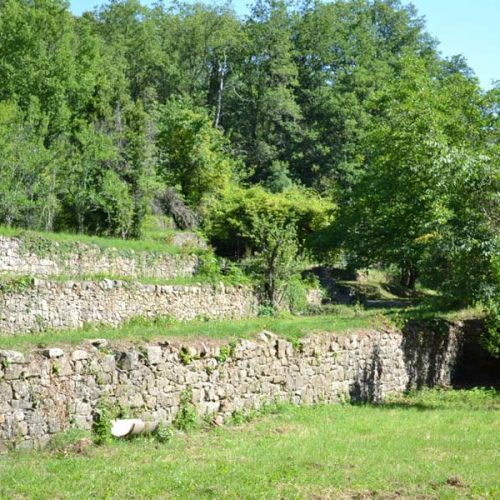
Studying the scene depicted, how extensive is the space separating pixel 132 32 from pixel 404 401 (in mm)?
47623

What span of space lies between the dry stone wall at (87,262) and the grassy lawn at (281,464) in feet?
36.7

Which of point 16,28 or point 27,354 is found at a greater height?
point 16,28

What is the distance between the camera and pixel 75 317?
1848cm

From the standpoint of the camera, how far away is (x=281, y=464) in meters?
8.38

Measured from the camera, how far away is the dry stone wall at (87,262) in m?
20.4

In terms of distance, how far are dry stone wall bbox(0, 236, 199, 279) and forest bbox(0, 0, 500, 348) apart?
9.49ft

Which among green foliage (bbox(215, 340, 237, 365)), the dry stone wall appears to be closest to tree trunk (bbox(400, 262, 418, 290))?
the dry stone wall

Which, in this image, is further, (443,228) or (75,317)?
(75,317)

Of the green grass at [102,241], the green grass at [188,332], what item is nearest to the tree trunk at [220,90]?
the green grass at [102,241]

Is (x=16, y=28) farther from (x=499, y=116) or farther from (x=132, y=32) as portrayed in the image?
(x=499, y=116)

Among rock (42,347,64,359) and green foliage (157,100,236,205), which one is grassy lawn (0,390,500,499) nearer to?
rock (42,347,64,359)

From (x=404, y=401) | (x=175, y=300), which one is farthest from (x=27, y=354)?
(x=175, y=300)

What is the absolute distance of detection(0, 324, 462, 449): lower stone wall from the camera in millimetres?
8648

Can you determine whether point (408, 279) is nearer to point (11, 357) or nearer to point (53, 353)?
point (53, 353)
